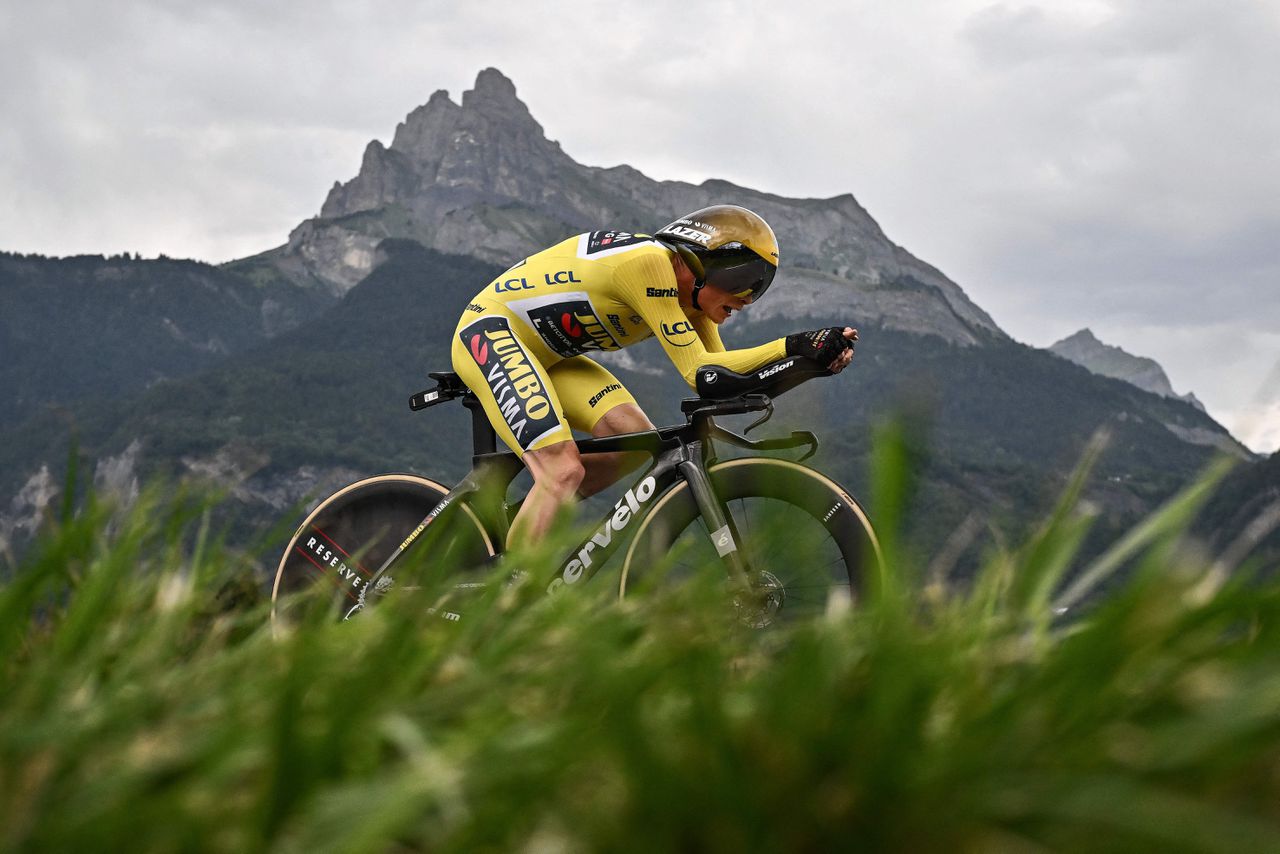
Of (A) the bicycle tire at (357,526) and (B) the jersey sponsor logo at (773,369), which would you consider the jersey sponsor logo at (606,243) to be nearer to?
(B) the jersey sponsor logo at (773,369)

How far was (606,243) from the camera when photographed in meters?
5.23

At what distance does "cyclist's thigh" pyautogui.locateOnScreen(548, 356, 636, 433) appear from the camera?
5.48m

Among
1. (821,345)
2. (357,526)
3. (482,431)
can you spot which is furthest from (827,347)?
(357,526)

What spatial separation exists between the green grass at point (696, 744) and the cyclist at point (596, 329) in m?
3.43

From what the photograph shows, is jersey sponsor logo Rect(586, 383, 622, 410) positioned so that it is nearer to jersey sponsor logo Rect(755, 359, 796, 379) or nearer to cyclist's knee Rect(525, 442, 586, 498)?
cyclist's knee Rect(525, 442, 586, 498)

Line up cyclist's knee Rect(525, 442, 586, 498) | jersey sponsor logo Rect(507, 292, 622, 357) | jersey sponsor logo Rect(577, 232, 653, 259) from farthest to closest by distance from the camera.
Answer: jersey sponsor logo Rect(507, 292, 622, 357) < jersey sponsor logo Rect(577, 232, 653, 259) < cyclist's knee Rect(525, 442, 586, 498)

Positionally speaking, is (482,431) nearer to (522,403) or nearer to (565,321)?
(522,403)

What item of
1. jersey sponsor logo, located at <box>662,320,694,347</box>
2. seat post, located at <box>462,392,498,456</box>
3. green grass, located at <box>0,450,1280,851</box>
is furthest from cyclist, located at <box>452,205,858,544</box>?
green grass, located at <box>0,450,1280,851</box>

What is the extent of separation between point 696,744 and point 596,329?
4427 millimetres

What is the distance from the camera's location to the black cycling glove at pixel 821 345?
4.59 metres

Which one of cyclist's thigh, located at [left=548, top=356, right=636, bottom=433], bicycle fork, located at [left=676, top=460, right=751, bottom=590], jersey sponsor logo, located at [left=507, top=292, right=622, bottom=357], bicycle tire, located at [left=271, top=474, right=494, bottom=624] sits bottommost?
bicycle tire, located at [left=271, top=474, right=494, bottom=624]

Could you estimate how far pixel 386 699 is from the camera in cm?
114

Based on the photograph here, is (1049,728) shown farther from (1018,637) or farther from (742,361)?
(742,361)

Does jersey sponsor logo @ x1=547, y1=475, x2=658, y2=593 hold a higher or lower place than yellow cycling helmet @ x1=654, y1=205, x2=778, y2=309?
lower
